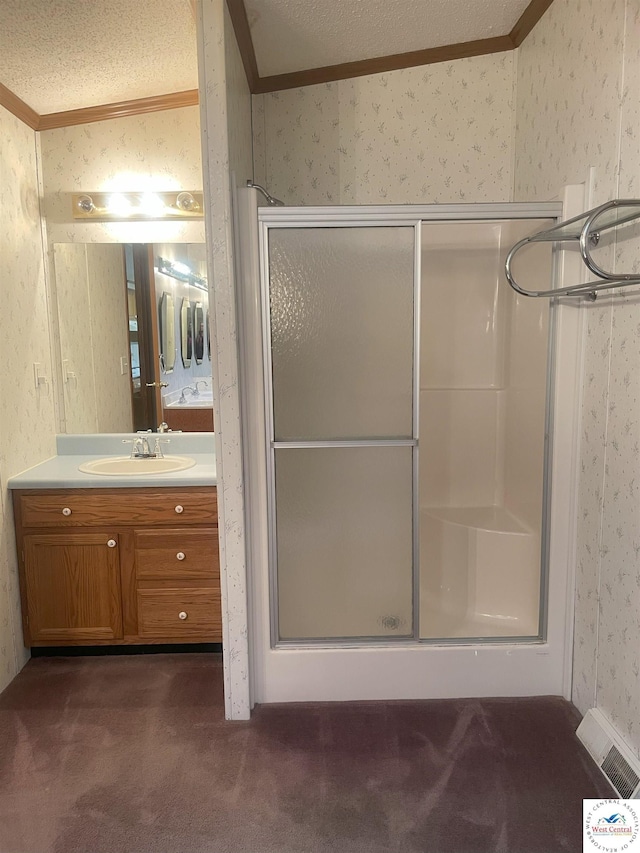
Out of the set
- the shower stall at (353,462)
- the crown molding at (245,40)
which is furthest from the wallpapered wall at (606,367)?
the crown molding at (245,40)

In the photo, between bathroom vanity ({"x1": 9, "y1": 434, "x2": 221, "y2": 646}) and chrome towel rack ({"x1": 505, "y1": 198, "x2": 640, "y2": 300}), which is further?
bathroom vanity ({"x1": 9, "y1": 434, "x2": 221, "y2": 646})

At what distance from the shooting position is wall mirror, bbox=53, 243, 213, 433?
10.1ft

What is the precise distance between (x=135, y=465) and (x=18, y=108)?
1.69 metres

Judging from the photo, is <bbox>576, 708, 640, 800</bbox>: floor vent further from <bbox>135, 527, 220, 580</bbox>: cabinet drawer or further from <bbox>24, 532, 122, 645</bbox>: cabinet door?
<bbox>24, 532, 122, 645</bbox>: cabinet door

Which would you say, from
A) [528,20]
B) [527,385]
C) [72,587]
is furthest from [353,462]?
[528,20]

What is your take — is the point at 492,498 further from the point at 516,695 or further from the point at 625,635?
the point at 625,635

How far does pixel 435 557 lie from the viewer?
3.04m

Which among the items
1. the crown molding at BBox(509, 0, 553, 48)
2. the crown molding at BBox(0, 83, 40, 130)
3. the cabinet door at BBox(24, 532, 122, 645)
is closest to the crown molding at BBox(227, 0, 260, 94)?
the crown molding at BBox(0, 83, 40, 130)

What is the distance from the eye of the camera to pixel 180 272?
3.07 metres

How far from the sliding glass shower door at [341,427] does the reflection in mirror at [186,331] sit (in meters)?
0.95

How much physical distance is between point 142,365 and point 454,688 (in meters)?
2.07

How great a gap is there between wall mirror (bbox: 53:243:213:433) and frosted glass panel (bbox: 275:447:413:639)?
99 centimetres

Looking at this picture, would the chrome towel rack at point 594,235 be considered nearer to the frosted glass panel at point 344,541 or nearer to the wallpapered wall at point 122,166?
the frosted glass panel at point 344,541

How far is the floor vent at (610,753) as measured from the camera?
6.03ft
